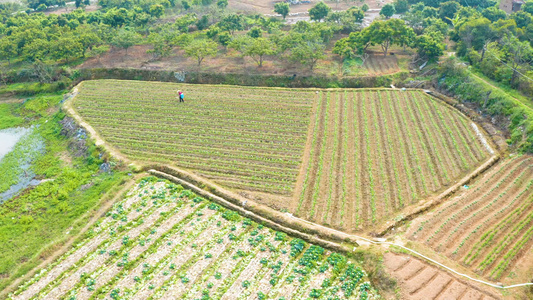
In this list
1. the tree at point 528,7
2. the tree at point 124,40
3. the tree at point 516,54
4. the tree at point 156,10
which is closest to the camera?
the tree at point 516,54

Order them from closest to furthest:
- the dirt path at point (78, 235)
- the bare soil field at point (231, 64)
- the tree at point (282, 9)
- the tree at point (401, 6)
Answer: the dirt path at point (78, 235), the bare soil field at point (231, 64), the tree at point (282, 9), the tree at point (401, 6)

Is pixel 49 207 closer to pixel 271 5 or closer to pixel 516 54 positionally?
pixel 516 54

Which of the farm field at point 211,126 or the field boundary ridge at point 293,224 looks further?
the farm field at point 211,126

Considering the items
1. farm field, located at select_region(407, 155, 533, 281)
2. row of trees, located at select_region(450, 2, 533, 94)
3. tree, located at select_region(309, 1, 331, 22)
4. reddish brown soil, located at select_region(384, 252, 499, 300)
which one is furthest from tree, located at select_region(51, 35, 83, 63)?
row of trees, located at select_region(450, 2, 533, 94)

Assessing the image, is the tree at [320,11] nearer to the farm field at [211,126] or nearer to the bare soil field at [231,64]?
the bare soil field at [231,64]

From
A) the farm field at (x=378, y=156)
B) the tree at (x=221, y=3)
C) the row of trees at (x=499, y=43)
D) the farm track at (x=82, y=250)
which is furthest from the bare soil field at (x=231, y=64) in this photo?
the farm track at (x=82, y=250)

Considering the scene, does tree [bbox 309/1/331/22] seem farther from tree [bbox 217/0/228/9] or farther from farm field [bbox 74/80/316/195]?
farm field [bbox 74/80/316/195]
